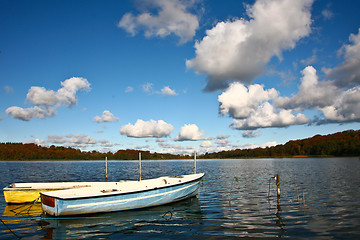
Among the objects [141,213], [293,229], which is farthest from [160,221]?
[293,229]

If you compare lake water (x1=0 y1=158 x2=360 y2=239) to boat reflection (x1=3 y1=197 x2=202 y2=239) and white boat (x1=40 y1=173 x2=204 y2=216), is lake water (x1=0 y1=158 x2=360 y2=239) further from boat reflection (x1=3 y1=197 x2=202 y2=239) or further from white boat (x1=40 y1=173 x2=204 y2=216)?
white boat (x1=40 y1=173 x2=204 y2=216)

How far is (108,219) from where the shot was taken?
13.9 metres

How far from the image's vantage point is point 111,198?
1438 cm

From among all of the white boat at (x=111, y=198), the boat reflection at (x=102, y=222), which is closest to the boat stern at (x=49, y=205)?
the white boat at (x=111, y=198)

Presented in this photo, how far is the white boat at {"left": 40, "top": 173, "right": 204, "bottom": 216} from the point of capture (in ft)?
43.7

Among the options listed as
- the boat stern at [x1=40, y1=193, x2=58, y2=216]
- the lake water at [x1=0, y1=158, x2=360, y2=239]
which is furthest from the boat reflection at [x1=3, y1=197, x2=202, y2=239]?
the boat stern at [x1=40, y1=193, x2=58, y2=216]

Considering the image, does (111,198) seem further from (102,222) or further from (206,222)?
(206,222)

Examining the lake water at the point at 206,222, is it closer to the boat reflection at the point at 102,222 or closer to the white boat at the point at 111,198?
the boat reflection at the point at 102,222

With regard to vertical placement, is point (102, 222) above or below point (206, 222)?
above

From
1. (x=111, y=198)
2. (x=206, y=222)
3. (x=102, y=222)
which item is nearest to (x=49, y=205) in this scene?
(x=102, y=222)

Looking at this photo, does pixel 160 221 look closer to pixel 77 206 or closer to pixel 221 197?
pixel 77 206

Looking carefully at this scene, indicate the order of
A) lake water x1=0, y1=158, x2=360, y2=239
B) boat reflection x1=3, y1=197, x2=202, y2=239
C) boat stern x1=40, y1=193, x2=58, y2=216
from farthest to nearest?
boat stern x1=40, y1=193, x2=58, y2=216 → boat reflection x1=3, y1=197, x2=202, y2=239 → lake water x1=0, y1=158, x2=360, y2=239

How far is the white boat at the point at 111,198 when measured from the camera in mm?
13316

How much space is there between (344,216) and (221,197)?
9.16 metres
